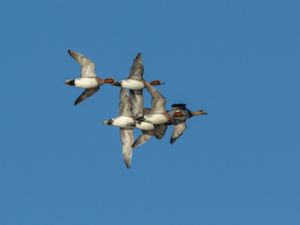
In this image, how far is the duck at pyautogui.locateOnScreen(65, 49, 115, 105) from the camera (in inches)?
4085

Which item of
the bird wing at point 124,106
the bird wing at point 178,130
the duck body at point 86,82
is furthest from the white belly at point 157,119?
the duck body at point 86,82

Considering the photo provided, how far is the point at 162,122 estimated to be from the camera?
101812 millimetres

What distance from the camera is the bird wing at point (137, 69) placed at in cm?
10212

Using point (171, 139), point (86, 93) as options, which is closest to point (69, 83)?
point (86, 93)

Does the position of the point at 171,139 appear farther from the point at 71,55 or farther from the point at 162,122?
the point at 71,55

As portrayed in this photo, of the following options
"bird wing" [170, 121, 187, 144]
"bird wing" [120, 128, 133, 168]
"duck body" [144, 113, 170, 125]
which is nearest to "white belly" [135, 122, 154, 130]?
"duck body" [144, 113, 170, 125]

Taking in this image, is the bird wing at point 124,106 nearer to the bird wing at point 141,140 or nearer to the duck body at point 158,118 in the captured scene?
the bird wing at point 141,140

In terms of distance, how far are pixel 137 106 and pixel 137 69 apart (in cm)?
303

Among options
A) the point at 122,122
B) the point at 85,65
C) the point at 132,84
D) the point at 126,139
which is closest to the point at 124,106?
the point at 122,122

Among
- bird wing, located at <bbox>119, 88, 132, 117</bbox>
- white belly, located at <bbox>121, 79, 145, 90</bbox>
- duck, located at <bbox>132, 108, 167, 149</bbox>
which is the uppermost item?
white belly, located at <bbox>121, 79, 145, 90</bbox>

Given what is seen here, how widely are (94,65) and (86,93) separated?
6.55 feet

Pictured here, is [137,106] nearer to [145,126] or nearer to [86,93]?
[145,126]

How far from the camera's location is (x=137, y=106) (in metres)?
104

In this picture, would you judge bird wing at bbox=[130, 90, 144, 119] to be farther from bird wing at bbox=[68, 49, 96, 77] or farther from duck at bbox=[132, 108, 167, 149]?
bird wing at bbox=[68, 49, 96, 77]
